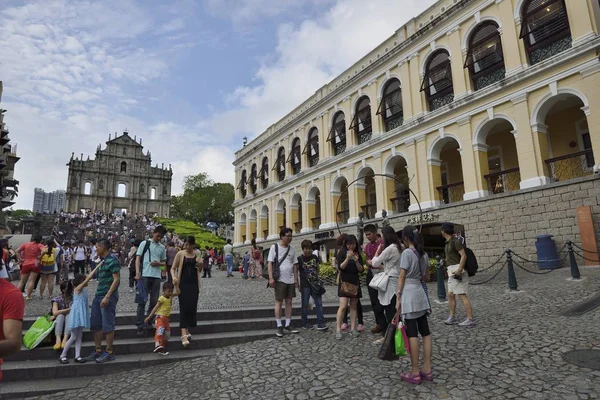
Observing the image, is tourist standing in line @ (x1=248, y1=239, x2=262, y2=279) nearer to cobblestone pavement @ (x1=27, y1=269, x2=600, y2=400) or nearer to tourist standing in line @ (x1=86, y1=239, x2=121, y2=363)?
cobblestone pavement @ (x1=27, y1=269, x2=600, y2=400)

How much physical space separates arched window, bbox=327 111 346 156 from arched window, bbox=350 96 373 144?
135cm

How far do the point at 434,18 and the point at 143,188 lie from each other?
213ft

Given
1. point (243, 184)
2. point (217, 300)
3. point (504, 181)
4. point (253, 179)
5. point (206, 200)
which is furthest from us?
point (206, 200)

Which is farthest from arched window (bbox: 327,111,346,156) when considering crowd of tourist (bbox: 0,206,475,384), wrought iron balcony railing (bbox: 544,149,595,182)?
crowd of tourist (bbox: 0,206,475,384)

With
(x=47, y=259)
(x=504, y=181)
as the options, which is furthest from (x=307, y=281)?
(x=504, y=181)

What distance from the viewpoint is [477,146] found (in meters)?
15.8

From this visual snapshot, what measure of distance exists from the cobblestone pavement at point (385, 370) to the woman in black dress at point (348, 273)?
0.39m

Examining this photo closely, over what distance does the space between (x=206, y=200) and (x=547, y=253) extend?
180 feet

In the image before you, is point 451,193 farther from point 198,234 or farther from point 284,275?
point 198,234

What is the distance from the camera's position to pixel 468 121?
16.1 metres

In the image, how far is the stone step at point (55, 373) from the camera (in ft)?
15.7

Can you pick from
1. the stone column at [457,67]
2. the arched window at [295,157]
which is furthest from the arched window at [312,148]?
the stone column at [457,67]

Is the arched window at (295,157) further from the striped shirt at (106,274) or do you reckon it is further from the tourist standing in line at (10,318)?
the tourist standing in line at (10,318)

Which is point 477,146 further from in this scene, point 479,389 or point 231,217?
point 231,217
